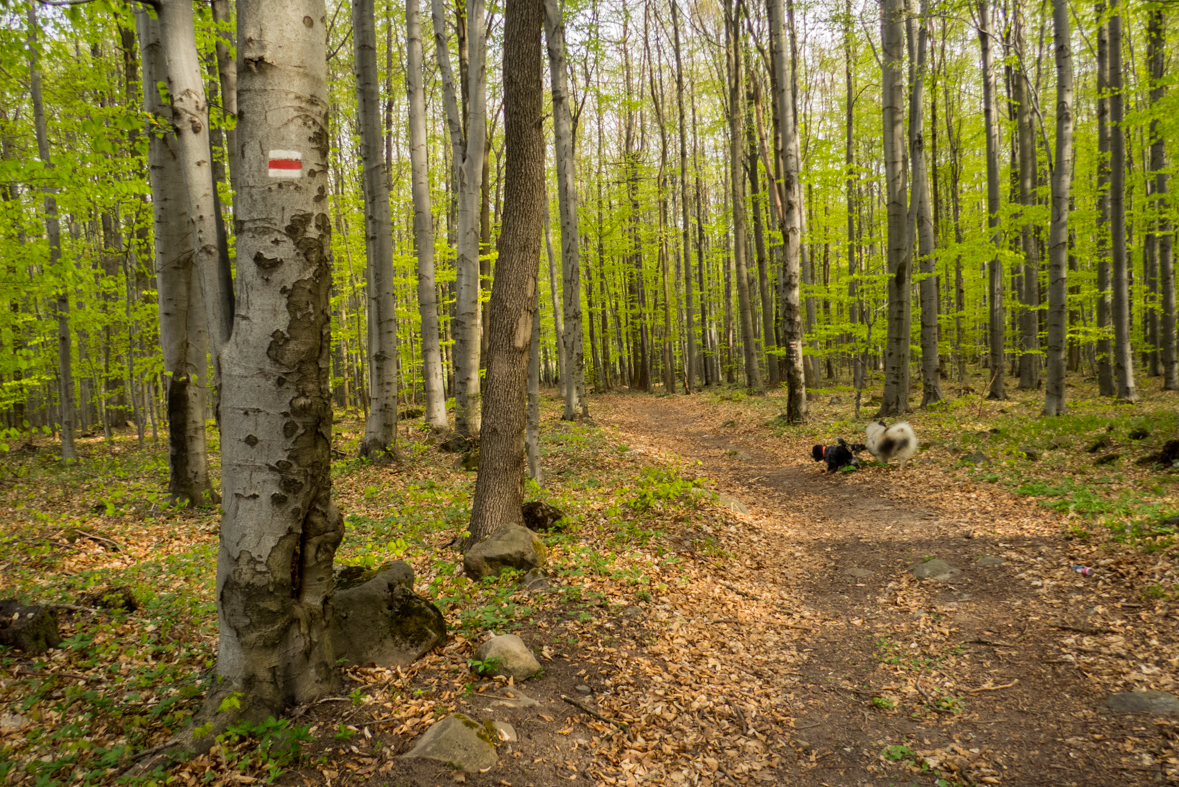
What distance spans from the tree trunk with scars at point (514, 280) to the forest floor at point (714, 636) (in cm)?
93

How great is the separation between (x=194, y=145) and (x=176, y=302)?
326 cm

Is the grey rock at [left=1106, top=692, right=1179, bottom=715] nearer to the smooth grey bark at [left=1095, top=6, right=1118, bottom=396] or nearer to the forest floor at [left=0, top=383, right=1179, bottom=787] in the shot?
the forest floor at [left=0, top=383, right=1179, bottom=787]

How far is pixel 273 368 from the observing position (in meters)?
2.74

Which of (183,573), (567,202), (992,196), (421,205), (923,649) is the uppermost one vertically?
(992,196)

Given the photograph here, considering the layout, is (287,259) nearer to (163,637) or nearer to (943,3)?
(163,637)

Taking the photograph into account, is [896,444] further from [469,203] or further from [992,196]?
[992,196]

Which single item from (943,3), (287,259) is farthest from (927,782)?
(943,3)

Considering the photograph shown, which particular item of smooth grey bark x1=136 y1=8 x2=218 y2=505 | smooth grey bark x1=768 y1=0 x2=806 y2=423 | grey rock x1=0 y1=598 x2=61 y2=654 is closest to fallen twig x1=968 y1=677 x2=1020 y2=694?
grey rock x1=0 y1=598 x2=61 y2=654

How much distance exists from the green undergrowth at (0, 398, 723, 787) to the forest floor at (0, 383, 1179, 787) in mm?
23

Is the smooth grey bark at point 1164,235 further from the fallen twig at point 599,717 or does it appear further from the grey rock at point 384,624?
the grey rock at point 384,624

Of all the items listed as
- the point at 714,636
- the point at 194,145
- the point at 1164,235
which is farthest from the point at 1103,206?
the point at 194,145

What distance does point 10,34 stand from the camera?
4.91 metres

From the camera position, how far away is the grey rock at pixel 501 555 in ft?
17.3

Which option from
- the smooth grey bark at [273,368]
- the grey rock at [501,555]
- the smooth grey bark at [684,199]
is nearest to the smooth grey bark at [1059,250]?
the grey rock at [501,555]
